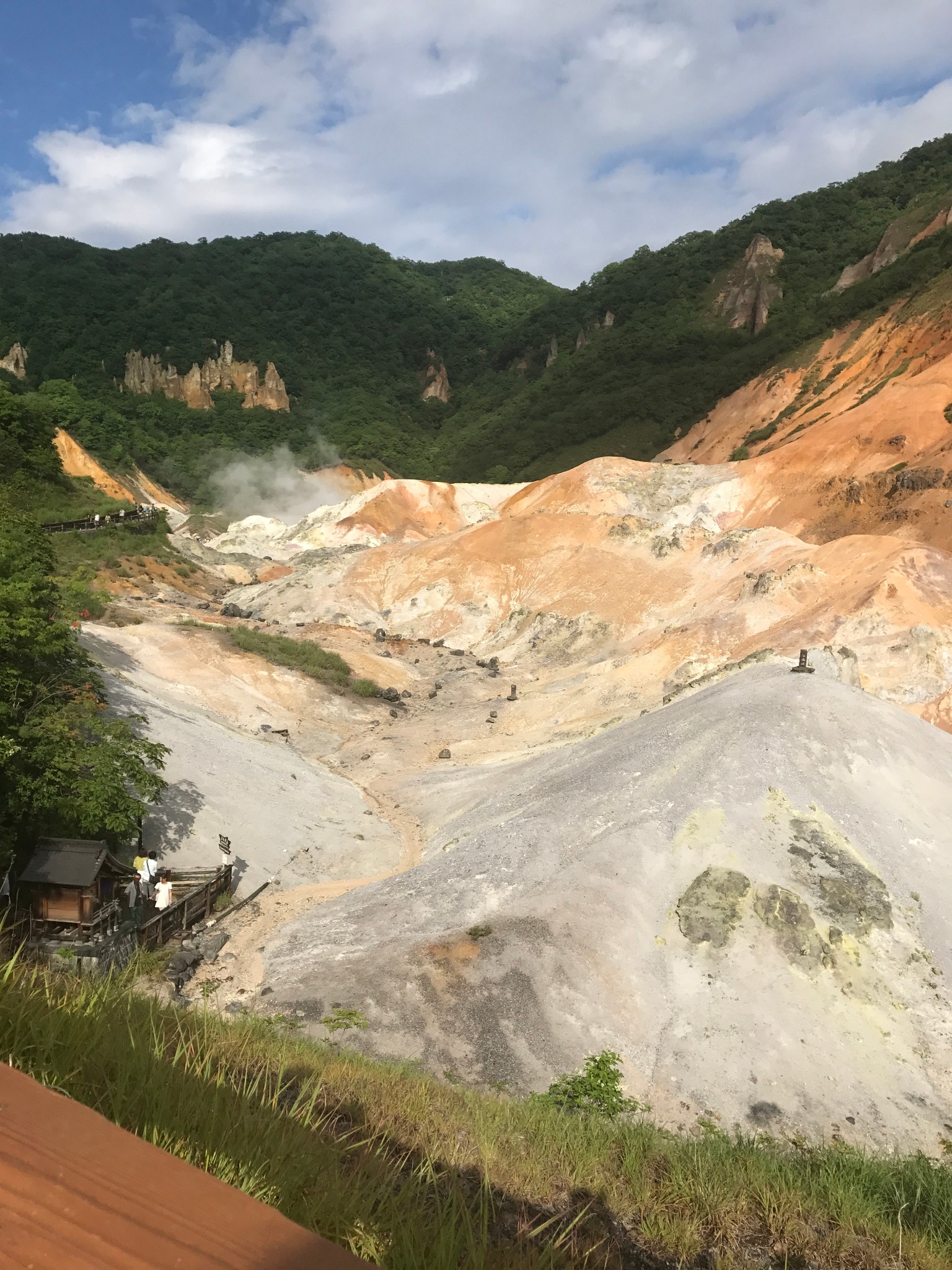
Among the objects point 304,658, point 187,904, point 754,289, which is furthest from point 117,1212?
point 754,289

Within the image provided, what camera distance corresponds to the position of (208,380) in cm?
11219

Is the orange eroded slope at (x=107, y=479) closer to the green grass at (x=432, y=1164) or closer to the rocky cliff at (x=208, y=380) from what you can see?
the rocky cliff at (x=208, y=380)

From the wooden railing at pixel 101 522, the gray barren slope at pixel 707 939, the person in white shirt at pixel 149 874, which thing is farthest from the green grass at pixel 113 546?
the gray barren slope at pixel 707 939

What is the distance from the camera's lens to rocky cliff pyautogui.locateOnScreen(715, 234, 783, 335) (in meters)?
99.1

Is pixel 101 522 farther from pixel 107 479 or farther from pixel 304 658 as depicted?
pixel 107 479

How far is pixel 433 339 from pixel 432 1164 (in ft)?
513

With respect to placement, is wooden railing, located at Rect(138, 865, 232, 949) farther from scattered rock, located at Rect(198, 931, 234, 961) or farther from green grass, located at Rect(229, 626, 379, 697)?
green grass, located at Rect(229, 626, 379, 697)

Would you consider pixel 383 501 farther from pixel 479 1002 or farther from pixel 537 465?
pixel 479 1002

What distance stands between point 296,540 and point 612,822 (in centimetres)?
6169

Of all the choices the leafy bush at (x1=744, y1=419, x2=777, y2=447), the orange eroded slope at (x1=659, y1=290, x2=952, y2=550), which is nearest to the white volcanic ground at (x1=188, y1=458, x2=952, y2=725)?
the orange eroded slope at (x1=659, y1=290, x2=952, y2=550)

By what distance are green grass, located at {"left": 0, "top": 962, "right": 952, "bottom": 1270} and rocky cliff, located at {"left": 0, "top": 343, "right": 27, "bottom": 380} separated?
10972 centimetres

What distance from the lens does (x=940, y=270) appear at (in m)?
69.4

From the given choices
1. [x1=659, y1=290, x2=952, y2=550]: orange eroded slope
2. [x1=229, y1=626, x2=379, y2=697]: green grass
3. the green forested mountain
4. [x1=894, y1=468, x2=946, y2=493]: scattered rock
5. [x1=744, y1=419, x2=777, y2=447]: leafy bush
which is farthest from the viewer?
the green forested mountain

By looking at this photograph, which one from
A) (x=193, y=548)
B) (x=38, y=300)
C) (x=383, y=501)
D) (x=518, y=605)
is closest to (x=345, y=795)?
(x=518, y=605)
